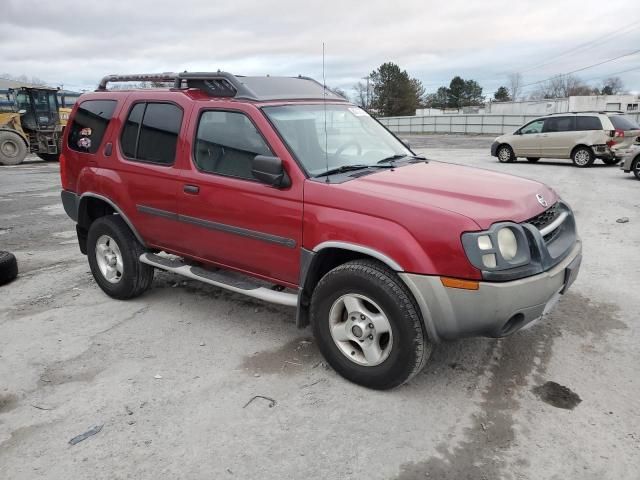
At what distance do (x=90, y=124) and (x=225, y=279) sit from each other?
2229mm

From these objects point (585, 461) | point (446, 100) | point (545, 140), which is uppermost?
point (446, 100)

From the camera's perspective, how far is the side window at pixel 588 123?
15570 millimetres

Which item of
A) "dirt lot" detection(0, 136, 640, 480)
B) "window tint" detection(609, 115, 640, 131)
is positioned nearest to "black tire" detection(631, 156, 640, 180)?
"window tint" detection(609, 115, 640, 131)

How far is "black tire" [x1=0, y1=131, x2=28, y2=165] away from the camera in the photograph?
20000 mm

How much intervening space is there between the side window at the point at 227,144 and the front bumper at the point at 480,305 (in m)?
1.50

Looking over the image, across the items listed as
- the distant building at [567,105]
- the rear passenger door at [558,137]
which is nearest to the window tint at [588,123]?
the rear passenger door at [558,137]

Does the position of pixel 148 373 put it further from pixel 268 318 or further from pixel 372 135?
pixel 372 135

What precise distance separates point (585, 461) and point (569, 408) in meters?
0.49

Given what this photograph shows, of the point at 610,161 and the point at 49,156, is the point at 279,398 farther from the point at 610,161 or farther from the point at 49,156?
the point at 49,156

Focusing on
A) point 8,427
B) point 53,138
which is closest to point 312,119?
point 8,427

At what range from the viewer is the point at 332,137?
4.09 m

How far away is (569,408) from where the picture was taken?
315cm

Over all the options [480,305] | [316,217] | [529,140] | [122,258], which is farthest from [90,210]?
[529,140]

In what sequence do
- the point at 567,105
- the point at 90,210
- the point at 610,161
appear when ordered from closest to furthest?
the point at 90,210 → the point at 610,161 → the point at 567,105
